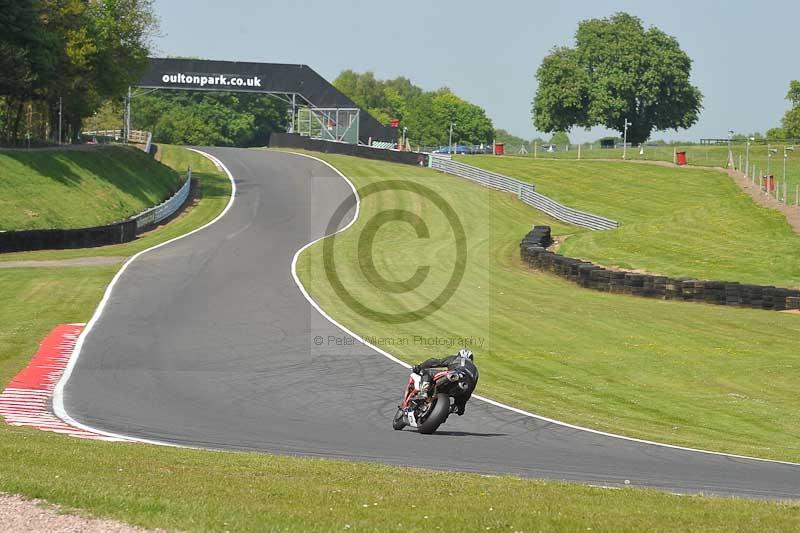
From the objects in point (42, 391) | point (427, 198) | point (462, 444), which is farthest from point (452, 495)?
point (427, 198)

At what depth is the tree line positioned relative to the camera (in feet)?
181

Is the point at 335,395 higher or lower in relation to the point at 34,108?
lower

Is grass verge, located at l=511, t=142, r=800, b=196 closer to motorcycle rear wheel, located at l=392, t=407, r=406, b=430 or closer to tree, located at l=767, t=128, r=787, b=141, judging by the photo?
motorcycle rear wheel, located at l=392, t=407, r=406, b=430

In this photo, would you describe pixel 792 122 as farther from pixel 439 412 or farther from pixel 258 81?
pixel 439 412

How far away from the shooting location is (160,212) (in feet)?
176

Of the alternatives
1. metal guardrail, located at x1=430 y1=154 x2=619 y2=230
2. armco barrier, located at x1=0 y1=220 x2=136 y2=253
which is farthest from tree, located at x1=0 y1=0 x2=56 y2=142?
metal guardrail, located at x1=430 y1=154 x2=619 y2=230

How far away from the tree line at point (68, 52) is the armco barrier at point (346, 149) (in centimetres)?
2038

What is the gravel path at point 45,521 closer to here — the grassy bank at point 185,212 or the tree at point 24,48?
the grassy bank at point 185,212

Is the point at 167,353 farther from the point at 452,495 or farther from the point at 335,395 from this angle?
the point at 452,495

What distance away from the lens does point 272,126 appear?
18075 centimetres

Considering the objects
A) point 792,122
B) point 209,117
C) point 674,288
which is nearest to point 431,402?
point 674,288

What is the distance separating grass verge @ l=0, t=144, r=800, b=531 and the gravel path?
7.0 inches

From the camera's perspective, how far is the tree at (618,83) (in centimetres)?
12512

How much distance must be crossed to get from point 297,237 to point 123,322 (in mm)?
20799
